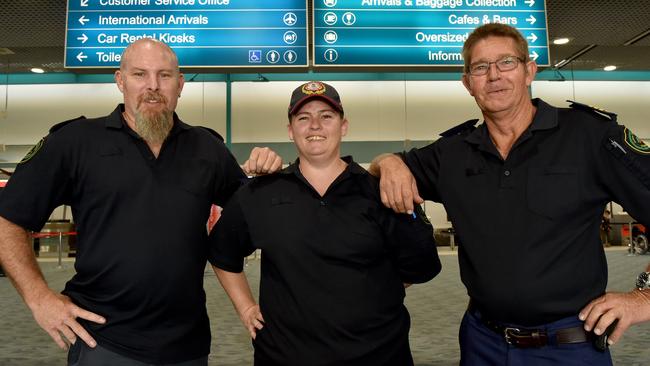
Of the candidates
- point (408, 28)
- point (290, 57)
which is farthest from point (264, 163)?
point (408, 28)

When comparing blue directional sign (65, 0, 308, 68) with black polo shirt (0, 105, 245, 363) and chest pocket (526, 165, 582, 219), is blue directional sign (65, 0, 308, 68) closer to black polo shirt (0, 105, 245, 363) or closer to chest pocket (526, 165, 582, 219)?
black polo shirt (0, 105, 245, 363)

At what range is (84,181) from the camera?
1855 mm

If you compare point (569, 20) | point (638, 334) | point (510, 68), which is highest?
point (569, 20)

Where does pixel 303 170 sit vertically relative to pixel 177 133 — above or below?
below

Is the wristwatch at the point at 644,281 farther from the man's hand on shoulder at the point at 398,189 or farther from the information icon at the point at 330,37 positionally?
the information icon at the point at 330,37

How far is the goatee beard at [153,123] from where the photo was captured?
6.22ft

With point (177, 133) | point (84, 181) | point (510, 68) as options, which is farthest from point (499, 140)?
point (84, 181)

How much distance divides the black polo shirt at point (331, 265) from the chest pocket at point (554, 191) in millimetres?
391

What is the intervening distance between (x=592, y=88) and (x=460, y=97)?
363 centimetres

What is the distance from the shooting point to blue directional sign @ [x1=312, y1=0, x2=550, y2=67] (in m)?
4.16

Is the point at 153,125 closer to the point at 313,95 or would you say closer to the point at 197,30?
the point at 313,95

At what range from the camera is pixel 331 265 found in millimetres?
1670

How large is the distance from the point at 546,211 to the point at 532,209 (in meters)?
0.04

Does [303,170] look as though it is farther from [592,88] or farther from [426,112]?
[592,88]
